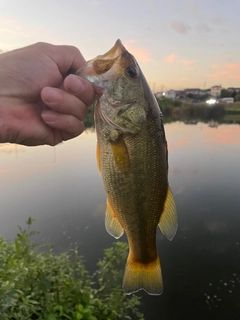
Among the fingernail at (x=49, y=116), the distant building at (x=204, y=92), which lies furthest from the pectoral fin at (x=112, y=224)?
the distant building at (x=204, y=92)

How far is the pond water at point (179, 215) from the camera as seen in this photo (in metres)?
6.79

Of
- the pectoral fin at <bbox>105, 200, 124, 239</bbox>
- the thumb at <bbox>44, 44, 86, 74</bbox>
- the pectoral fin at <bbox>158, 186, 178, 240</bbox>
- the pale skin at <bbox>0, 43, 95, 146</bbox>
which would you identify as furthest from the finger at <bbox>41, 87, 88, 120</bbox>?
the pectoral fin at <bbox>158, 186, 178, 240</bbox>

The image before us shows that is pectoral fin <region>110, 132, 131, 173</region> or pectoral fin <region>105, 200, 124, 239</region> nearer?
pectoral fin <region>110, 132, 131, 173</region>

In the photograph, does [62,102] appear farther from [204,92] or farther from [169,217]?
[204,92]

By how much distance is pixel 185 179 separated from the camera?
13.6m

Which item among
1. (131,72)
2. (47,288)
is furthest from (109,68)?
(47,288)

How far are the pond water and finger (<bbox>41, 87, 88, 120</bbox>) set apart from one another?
549 cm

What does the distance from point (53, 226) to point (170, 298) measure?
160 inches

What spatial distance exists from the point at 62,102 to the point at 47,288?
2.09 meters

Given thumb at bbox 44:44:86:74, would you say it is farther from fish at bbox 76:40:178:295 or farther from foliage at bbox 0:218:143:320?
foliage at bbox 0:218:143:320

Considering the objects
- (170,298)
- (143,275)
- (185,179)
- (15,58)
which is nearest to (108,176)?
(143,275)

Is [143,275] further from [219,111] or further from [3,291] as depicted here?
[219,111]

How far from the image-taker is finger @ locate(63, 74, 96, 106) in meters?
1.90

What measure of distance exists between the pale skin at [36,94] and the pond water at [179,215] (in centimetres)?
540
